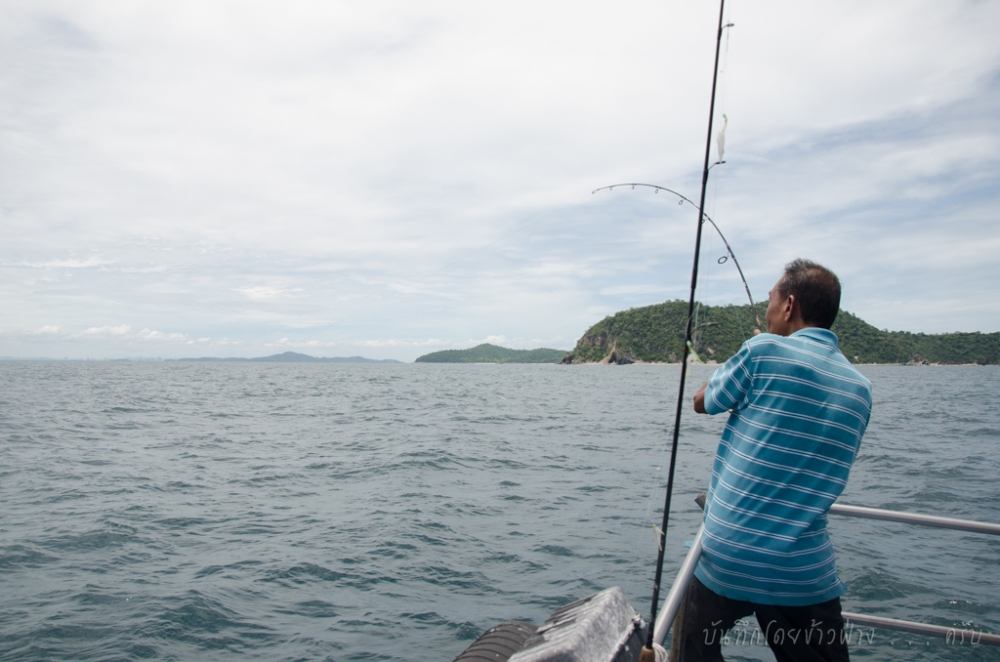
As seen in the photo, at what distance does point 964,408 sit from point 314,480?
111 ft

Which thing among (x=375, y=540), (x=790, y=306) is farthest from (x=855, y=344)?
(x=790, y=306)

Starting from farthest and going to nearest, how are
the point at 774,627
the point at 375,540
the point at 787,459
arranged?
the point at 375,540
the point at 774,627
the point at 787,459

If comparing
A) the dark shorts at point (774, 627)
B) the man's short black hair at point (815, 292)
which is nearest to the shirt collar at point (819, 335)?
the man's short black hair at point (815, 292)

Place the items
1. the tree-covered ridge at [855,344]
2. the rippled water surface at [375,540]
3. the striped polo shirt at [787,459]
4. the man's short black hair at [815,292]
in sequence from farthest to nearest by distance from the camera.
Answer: the tree-covered ridge at [855,344] < the rippled water surface at [375,540] < the man's short black hair at [815,292] < the striped polo shirt at [787,459]

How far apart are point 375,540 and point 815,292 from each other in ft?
27.4

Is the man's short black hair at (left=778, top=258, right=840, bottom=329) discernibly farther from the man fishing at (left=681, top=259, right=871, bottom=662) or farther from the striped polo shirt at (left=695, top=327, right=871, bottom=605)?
the striped polo shirt at (left=695, top=327, right=871, bottom=605)

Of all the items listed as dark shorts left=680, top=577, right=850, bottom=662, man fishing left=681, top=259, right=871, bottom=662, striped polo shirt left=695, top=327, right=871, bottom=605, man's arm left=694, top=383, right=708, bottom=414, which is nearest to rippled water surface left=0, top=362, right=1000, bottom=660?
dark shorts left=680, top=577, right=850, bottom=662

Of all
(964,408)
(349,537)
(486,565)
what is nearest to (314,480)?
(349,537)

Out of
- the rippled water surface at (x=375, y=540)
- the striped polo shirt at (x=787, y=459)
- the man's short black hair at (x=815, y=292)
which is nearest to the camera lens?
the striped polo shirt at (x=787, y=459)

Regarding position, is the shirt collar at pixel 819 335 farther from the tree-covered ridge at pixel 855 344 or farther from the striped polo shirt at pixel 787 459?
the tree-covered ridge at pixel 855 344

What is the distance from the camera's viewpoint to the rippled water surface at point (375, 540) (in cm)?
668

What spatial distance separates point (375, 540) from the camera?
383 inches

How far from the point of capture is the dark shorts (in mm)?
2615

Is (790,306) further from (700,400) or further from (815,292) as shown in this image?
(700,400)
